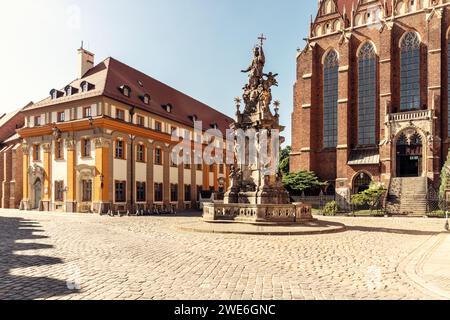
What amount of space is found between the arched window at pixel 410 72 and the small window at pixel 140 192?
2962 centimetres

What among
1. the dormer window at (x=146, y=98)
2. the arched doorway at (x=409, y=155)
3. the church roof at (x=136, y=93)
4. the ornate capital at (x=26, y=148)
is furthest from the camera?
the arched doorway at (x=409, y=155)

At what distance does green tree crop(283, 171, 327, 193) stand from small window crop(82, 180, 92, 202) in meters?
21.3

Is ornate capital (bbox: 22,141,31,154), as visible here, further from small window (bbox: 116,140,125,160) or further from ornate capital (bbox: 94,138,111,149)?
small window (bbox: 116,140,125,160)

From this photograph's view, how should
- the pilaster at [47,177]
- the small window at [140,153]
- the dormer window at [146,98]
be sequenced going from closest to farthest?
1. the pilaster at [47,177]
2. the small window at [140,153]
3. the dormer window at [146,98]

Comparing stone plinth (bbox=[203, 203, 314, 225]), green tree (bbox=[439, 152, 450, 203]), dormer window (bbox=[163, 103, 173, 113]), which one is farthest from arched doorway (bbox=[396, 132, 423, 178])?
dormer window (bbox=[163, 103, 173, 113])

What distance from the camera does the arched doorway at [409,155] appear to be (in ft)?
124

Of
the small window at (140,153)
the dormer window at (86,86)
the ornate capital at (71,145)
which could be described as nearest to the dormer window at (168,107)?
the small window at (140,153)

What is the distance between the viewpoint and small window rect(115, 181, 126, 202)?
32.5 m

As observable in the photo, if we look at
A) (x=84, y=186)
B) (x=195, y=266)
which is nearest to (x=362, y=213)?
(x=84, y=186)

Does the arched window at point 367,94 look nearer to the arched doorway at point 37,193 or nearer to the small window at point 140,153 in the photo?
the small window at point 140,153

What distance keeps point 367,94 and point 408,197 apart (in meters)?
Answer: 13.4

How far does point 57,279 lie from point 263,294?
4.04 meters
